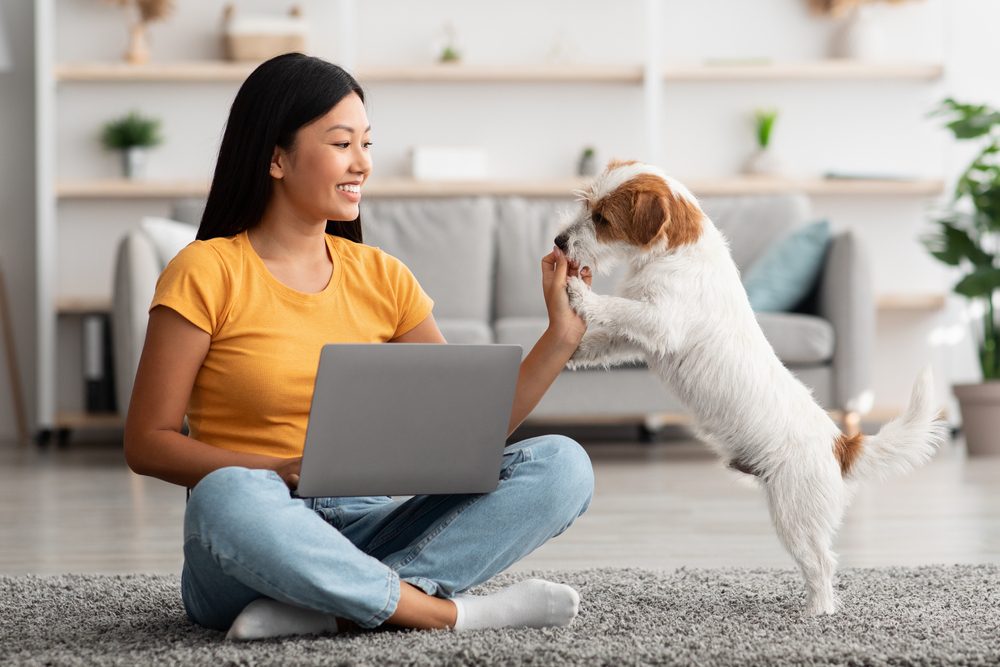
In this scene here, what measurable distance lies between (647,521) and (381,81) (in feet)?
10.3

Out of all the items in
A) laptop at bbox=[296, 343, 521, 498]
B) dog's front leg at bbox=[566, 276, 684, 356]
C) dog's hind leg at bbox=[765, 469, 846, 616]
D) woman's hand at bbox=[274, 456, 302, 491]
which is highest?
dog's front leg at bbox=[566, 276, 684, 356]

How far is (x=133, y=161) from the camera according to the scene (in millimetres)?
5195

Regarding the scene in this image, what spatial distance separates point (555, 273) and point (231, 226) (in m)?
0.50

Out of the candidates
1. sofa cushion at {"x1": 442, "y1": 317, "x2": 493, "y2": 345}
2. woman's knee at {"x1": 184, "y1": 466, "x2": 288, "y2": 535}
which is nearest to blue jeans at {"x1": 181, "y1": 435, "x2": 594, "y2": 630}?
woman's knee at {"x1": 184, "y1": 466, "x2": 288, "y2": 535}

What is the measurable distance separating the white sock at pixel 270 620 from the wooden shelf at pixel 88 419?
3631 mm

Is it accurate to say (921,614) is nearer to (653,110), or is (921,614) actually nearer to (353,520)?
(353,520)

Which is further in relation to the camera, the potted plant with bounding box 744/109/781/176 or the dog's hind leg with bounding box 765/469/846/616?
the potted plant with bounding box 744/109/781/176

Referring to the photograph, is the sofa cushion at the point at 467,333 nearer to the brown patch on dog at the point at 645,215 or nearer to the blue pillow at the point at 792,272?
the blue pillow at the point at 792,272

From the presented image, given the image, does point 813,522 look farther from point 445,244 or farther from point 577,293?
point 445,244

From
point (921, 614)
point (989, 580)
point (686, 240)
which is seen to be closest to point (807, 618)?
point (921, 614)

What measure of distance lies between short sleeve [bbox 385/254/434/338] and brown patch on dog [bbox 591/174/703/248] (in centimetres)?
33

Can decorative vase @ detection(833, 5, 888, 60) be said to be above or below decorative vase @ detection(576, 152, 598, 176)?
above

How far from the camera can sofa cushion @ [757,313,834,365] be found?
13.5 ft

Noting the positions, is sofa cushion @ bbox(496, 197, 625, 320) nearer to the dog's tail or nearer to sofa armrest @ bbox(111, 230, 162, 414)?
sofa armrest @ bbox(111, 230, 162, 414)
